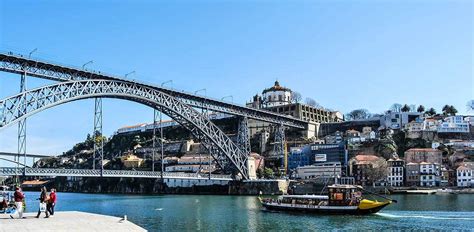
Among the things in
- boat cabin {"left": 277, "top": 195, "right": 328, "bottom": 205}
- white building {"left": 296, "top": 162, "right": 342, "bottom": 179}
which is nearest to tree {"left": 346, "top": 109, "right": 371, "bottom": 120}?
white building {"left": 296, "top": 162, "right": 342, "bottom": 179}

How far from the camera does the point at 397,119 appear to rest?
99312 millimetres

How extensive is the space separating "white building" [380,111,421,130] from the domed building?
24.7 metres

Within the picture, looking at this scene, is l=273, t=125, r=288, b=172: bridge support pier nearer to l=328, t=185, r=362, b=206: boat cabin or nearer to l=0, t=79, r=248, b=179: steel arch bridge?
l=0, t=79, r=248, b=179: steel arch bridge

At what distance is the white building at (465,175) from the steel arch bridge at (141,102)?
102 ft

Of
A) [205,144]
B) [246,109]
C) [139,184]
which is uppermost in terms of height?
[246,109]

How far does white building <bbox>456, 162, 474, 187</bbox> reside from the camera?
7512 centimetres

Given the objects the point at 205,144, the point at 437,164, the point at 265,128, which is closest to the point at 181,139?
the point at 265,128

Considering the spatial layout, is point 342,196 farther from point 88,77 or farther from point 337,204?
point 88,77

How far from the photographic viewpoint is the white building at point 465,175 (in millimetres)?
75125

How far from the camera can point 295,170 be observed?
83.8 metres

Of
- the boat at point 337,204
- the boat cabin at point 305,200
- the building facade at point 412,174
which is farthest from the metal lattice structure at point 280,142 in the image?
the boat at point 337,204

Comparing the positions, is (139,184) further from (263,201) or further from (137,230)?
(137,230)

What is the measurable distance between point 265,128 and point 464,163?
38039 mm

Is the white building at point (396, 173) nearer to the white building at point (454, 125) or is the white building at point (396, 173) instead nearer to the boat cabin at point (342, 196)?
the white building at point (454, 125)
